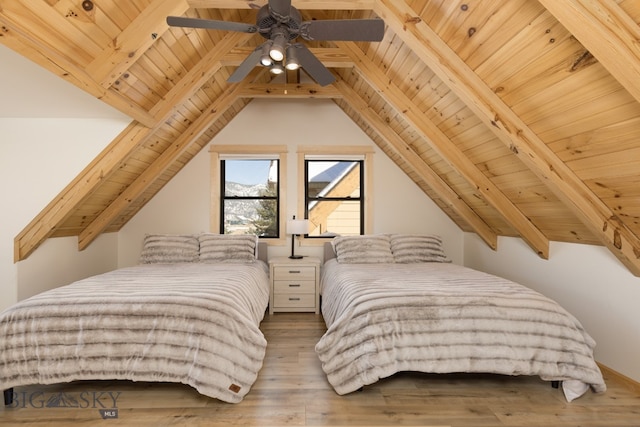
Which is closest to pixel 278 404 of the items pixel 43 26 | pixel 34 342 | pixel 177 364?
pixel 177 364

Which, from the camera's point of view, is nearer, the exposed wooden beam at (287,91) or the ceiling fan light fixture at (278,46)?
the ceiling fan light fixture at (278,46)

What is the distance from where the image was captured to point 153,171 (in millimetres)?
3486

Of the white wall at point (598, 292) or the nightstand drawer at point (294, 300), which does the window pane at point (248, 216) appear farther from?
the white wall at point (598, 292)

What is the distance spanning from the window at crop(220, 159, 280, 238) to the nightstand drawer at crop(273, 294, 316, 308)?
906 mm

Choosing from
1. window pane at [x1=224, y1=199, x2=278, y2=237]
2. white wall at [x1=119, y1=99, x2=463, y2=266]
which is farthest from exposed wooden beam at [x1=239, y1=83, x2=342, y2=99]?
window pane at [x1=224, y1=199, x2=278, y2=237]

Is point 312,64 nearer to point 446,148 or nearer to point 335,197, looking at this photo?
point 446,148

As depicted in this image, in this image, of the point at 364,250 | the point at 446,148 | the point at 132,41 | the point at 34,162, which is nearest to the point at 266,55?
the point at 132,41

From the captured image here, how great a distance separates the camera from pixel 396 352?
1999 mm

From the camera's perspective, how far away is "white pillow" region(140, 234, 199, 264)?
357 cm

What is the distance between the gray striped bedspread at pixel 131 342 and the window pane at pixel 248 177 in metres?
2.46

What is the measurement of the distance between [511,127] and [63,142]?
3103mm

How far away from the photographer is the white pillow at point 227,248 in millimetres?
3607

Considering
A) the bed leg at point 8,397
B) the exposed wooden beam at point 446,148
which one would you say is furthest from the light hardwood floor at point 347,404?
the exposed wooden beam at point 446,148

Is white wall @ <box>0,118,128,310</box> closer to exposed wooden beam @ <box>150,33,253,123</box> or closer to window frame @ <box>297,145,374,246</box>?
exposed wooden beam @ <box>150,33,253,123</box>
